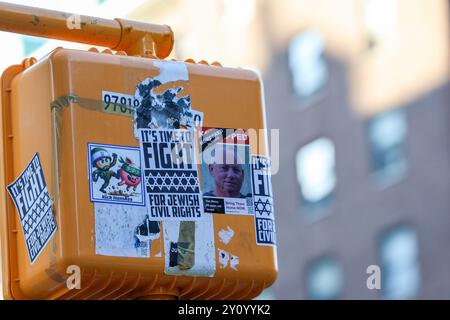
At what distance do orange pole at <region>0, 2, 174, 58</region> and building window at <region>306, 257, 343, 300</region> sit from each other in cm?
3332

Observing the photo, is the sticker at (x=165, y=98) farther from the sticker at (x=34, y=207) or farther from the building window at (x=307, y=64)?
the building window at (x=307, y=64)

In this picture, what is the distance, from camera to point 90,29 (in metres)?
4.66

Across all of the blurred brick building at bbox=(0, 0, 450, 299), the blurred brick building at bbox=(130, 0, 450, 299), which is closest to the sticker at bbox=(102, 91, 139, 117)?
the blurred brick building at bbox=(0, 0, 450, 299)

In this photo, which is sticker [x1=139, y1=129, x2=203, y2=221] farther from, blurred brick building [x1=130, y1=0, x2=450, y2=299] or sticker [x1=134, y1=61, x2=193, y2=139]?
blurred brick building [x1=130, y1=0, x2=450, y2=299]

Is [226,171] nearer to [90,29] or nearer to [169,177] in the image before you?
[169,177]

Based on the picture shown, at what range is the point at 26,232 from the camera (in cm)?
451

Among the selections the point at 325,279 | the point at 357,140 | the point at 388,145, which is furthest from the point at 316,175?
the point at 388,145

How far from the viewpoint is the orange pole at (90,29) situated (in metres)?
4.55

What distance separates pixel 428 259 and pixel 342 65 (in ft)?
19.4

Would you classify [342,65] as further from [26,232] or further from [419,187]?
[26,232]

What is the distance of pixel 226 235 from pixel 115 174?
40 centimetres

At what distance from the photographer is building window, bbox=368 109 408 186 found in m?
36.4

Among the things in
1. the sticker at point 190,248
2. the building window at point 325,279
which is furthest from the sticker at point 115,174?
the building window at point 325,279
